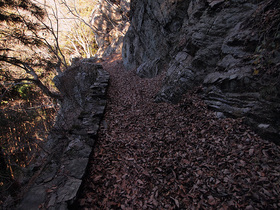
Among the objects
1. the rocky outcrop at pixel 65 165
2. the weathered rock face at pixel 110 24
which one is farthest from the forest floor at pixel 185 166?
the weathered rock face at pixel 110 24

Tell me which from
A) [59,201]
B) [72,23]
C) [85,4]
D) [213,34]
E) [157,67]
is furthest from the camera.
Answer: [85,4]

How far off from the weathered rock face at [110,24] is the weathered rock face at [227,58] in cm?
1337

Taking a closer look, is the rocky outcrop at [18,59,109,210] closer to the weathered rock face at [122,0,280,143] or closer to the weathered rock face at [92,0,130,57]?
the weathered rock face at [122,0,280,143]

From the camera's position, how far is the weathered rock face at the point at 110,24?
2055 centimetres

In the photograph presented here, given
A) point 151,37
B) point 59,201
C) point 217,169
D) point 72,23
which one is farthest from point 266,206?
point 72,23

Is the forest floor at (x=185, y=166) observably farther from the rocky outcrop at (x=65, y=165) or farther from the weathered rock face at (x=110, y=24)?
the weathered rock face at (x=110, y=24)

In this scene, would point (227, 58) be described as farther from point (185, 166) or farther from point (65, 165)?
point (65, 165)

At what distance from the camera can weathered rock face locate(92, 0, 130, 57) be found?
20.5m

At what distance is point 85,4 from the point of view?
26.6 metres

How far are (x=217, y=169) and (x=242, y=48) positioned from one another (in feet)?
12.7

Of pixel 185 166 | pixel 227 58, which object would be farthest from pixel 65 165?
pixel 227 58

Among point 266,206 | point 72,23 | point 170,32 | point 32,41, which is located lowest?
point 266,206

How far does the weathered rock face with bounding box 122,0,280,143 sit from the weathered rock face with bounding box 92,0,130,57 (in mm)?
13375

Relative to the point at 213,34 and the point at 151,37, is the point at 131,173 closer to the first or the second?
the point at 213,34
